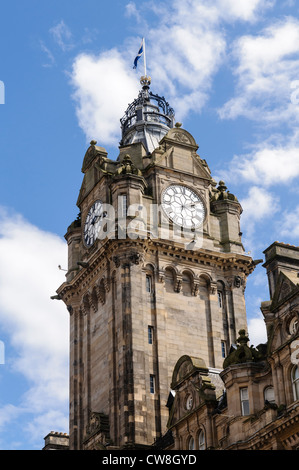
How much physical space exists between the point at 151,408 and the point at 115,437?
2.93m

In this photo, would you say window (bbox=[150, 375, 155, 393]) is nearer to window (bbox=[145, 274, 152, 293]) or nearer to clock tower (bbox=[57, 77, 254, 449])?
clock tower (bbox=[57, 77, 254, 449])

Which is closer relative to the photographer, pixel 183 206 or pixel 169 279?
pixel 169 279

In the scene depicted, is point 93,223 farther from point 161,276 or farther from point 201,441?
point 201,441

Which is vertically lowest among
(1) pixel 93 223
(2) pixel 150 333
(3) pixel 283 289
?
(3) pixel 283 289

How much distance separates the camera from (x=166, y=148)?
244 feet

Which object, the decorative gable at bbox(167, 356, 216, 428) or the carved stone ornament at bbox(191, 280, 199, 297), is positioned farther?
the carved stone ornament at bbox(191, 280, 199, 297)

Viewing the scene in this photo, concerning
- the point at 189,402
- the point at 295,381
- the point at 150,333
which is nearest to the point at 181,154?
the point at 150,333

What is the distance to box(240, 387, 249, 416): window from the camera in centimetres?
4875

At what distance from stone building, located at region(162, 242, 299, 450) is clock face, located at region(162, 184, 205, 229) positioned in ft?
50.7

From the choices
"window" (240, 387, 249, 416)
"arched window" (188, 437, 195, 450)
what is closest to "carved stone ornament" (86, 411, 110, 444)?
"arched window" (188, 437, 195, 450)

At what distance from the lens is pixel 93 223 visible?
73062 mm

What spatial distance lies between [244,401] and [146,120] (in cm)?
3677
